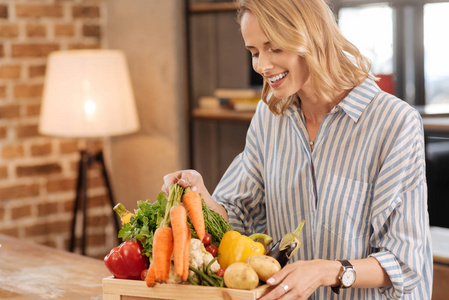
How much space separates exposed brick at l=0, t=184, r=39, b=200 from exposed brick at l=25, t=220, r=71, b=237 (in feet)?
0.66

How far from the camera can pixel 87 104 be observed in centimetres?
348

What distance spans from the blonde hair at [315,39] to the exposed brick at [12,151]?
237 cm

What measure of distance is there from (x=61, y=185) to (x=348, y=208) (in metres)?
2.63

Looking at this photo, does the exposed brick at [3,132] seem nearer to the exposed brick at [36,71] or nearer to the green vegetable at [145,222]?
the exposed brick at [36,71]

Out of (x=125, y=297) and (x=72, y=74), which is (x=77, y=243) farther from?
(x=125, y=297)

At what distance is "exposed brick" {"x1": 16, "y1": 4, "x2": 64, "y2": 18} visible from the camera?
373 cm

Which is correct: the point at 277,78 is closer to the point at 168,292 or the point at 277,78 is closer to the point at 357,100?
the point at 357,100

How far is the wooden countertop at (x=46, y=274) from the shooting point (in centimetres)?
183

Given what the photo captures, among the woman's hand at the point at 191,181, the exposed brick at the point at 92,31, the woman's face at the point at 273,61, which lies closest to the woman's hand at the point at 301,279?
the woman's hand at the point at 191,181

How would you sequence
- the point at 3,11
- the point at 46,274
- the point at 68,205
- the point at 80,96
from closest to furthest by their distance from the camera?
the point at 46,274, the point at 80,96, the point at 3,11, the point at 68,205

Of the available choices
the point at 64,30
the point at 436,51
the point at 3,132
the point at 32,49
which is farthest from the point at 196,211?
the point at 64,30

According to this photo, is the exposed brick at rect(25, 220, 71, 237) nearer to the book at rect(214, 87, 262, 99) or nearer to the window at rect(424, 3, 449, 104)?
the book at rect(214, 87, 262, 99)

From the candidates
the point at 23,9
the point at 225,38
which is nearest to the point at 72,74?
the point at 23,9

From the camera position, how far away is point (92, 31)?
4047 millimetres
